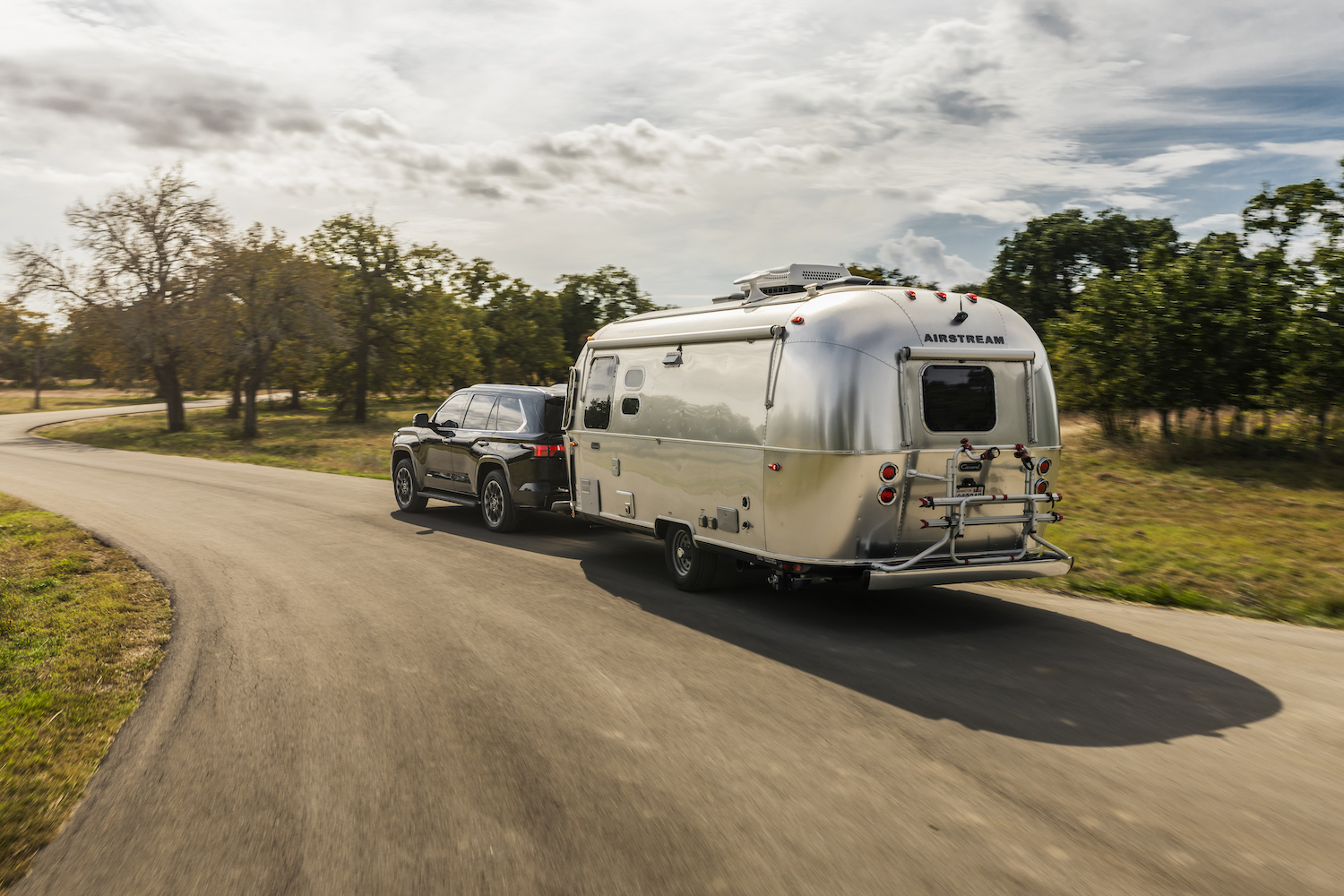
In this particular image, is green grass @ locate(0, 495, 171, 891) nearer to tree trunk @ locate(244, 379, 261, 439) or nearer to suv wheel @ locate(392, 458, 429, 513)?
suv wheel @ locate(392, 458, 429, 513)

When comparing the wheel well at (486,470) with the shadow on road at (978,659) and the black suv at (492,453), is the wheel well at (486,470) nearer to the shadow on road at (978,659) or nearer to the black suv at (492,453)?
the black suv at (492,453)

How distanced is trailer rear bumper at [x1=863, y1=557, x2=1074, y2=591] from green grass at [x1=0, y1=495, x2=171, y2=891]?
4.91 m

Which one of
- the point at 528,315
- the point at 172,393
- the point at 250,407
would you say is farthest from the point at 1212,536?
the point at 528,315

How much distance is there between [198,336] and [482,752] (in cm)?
3321

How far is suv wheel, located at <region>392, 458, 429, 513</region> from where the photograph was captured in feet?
45.5

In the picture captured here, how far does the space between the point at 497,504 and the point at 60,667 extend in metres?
6.20

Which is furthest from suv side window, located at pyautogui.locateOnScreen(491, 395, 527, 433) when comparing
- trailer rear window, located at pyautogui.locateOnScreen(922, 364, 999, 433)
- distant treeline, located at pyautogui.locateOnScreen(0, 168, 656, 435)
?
distant treeline, located at pyautogui.locateOnScreen(0, 168, 656, 435)

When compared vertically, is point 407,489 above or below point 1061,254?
below

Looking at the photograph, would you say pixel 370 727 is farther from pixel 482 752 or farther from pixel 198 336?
pixel 198 336

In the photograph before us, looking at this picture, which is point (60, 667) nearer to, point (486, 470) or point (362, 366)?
point (486, 470)

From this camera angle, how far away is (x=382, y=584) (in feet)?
29.3

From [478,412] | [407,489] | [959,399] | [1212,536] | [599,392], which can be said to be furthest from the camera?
[407,489]

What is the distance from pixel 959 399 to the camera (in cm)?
720

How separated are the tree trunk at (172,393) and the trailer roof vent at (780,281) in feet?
107
